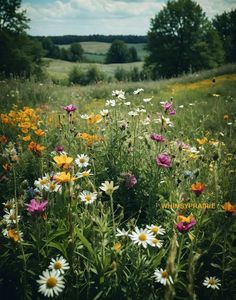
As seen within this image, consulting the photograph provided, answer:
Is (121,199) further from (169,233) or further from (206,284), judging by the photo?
(206,284)

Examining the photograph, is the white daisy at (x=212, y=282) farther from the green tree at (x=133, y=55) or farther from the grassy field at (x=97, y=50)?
the green tree at (x=133, y=55)

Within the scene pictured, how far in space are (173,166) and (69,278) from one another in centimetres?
118

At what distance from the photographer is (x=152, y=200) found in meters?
2.30

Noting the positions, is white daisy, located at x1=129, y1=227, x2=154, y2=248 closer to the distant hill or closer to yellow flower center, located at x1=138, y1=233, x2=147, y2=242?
yellow flower center, located at x1=138, y1=233, x2=147, y2=242

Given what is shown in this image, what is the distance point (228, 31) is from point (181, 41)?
57.0ft

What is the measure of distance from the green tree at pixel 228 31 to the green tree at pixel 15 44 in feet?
89.5

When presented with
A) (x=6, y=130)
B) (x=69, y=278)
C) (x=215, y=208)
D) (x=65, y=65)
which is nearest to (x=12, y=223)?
(x=69, y=278)

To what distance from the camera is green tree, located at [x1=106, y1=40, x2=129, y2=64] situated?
66.3 meters

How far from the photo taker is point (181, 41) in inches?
1383

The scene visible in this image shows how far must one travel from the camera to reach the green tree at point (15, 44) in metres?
28.0

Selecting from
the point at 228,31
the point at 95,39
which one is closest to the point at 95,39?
the point at 95,39

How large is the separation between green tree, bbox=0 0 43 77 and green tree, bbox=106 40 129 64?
37.8 meters

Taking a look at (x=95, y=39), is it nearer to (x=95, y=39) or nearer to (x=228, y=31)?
(x=95, y=39)

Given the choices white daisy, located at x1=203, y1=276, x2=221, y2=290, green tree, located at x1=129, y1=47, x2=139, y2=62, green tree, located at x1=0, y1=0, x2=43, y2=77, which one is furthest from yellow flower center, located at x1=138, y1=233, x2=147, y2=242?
green tree, located at x1=129, y1=47, x2=139, y2=62
